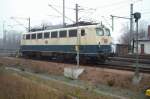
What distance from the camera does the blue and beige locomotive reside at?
25.2 m

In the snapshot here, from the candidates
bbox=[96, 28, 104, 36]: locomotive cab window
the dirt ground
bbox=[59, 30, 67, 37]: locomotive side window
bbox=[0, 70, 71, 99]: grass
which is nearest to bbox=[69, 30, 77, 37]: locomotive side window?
bbox=[59, 30, 67, 37]: locomotive side window

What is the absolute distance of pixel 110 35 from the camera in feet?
87.3

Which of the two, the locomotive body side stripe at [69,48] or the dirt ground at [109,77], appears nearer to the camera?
the dirt ground at [109,77]

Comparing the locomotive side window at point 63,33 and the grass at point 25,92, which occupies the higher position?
the locomotive side window at point 63,33

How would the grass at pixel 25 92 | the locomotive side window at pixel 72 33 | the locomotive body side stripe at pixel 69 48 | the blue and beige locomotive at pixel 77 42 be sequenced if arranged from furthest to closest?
the locomotive side window at pixel 72 33
the blue and beige locomotive at pixel 77 42
the locomotive body side stripe at pixel 69 48
the grass at pixel 25 92

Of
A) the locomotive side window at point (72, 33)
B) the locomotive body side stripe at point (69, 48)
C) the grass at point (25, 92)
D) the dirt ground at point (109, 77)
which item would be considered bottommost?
the grass at point (25, 92)

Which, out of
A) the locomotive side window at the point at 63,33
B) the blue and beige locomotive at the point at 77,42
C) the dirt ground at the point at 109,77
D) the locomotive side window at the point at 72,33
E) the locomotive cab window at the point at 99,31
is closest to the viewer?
the dirt ground at the point at 109,77

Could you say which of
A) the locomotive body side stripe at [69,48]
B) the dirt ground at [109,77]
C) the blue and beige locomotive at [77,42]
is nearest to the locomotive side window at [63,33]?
the blue and beige locomotive at [77,42]

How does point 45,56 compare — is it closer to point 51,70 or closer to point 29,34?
point 29,34

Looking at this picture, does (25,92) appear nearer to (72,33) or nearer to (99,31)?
(99,31)

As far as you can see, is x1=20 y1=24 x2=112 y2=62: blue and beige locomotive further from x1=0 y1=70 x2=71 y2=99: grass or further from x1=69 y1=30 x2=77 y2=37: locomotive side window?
x1=0 y1=70 x2=71 y2=99: grass

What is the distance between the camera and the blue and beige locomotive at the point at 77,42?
25219 mm

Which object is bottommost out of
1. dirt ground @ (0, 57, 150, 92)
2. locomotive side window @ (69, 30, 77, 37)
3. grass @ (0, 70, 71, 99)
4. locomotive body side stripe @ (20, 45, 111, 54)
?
grass @ (0, 70, 71, 99)

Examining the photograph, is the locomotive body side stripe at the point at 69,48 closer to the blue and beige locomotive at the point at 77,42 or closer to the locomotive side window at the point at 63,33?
the blue and beige locomotive at the point at 77,42
